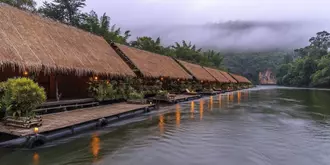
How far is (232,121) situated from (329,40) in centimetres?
10497

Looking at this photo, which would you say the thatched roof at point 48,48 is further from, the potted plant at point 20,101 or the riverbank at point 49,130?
the riverbank at point 49,130

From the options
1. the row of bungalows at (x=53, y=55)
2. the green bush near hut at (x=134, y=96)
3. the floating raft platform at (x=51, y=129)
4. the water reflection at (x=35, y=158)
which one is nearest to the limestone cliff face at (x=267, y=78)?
the green bush near hut at (x=134, y=96)

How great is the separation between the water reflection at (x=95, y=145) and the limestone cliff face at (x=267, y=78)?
123 meters

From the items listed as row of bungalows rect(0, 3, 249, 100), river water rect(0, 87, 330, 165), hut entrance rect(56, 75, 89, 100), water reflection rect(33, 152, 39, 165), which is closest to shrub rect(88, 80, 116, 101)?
row of bungalows rect(0, 3, 249, 100)

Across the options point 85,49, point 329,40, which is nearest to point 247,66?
point 329,40

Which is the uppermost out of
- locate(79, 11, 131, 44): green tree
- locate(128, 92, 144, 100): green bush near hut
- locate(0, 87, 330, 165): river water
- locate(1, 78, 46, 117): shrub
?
locate(79, 11, 131, 44): green tree

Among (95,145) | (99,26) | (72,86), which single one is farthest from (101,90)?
(99,26)

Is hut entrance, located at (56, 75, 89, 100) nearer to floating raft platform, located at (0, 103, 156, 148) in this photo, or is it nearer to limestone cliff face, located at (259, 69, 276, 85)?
floating raft platform, located at (0, 103, 156, 148)

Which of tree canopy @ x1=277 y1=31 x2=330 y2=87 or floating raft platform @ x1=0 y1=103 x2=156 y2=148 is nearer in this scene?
floating raft platform @ x1=0 y1=103 x2=156 y2=148

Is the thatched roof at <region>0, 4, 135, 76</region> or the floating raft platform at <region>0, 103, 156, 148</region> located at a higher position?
the thatched roof at <region>0, 4, 135, 76</region>

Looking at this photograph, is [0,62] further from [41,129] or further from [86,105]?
[86,105]

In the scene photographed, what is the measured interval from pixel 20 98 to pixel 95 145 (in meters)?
2.94

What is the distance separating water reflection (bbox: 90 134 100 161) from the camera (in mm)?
7474

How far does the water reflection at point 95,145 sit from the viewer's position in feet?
24.5
